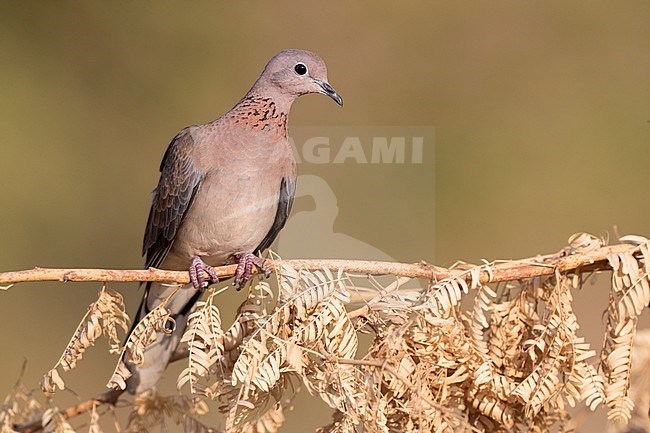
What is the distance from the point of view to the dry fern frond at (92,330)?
1.38 m

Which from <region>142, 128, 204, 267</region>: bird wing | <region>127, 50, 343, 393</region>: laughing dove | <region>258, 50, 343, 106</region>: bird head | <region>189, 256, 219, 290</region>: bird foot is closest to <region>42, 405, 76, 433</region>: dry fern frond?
<region>189, 256, 219, 290</region>: bird foot

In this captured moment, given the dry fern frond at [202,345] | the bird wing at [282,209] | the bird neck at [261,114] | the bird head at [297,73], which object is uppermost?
the bird head at [297,73]

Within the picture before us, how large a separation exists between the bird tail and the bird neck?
451 millimetres

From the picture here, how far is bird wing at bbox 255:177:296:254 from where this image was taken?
2.18 m

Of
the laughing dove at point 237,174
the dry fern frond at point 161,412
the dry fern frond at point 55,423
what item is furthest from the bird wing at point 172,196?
the dry fern frond at point 55,423

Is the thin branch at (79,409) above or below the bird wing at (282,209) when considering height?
below

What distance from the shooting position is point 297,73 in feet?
6.88

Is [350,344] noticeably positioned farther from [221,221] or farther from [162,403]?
[221,221]

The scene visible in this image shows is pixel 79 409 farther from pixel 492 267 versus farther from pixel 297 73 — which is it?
pixel 297 73

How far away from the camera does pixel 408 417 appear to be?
1.38 meters

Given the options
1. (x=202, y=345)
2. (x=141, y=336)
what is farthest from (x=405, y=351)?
(x=141, y=336)

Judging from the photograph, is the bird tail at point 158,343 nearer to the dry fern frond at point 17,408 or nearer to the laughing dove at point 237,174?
the laughing dove at point 237,174

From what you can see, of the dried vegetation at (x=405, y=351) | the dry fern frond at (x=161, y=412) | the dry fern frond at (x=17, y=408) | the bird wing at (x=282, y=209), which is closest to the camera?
the dried vegetation at (x=405, y=351)

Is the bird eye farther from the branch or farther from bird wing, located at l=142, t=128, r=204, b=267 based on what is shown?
the branch
